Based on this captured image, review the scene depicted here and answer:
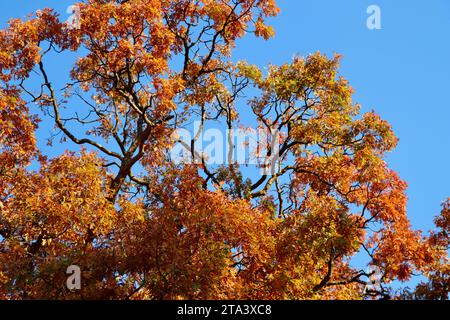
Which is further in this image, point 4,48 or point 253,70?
point 253,70

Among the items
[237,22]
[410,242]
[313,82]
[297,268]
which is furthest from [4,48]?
[410,242]

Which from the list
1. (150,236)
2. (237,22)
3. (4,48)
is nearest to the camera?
(150,236)

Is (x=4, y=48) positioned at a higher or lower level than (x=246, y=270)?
higher

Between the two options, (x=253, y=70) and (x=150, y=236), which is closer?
(x=150, y=236)

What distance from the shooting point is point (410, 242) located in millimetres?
16594

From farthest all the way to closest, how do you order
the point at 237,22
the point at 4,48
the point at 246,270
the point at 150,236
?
1. the point at 237,22
2. the point at 4,48
3. the point at 246,270
4. the point at 150,236

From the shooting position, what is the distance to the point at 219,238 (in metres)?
12.9

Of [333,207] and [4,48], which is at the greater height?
[4,48]

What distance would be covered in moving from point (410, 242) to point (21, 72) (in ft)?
41.3
